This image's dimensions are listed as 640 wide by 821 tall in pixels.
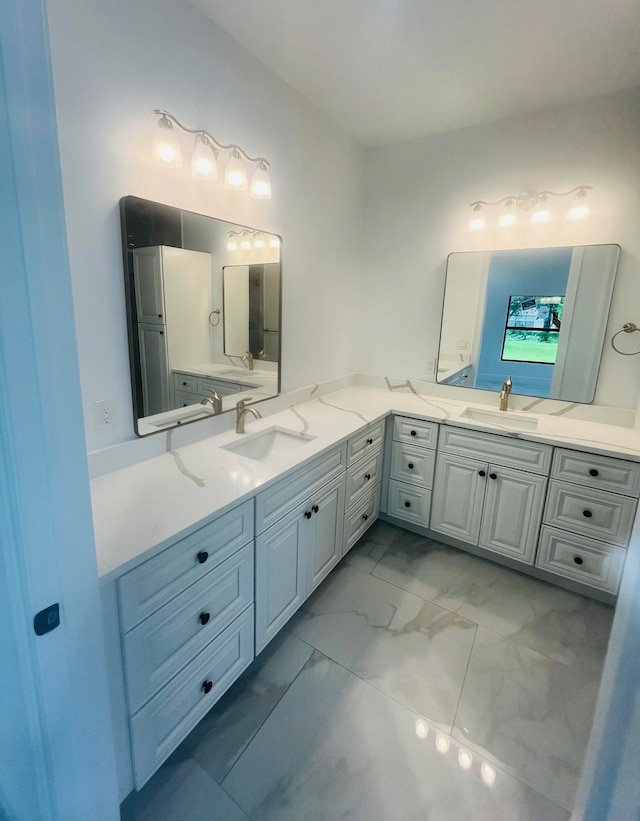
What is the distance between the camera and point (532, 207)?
228cm

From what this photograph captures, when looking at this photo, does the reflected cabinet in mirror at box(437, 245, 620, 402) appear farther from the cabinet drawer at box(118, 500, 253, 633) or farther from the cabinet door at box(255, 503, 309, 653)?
the cabinet drawer at box(118, 500, 253, 633)

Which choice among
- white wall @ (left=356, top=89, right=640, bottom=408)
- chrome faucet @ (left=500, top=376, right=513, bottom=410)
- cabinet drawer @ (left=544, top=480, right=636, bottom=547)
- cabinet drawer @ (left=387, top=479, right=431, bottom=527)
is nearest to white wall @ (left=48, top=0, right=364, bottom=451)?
white wall @ (left=356, top=89, right=640, bottom=408)

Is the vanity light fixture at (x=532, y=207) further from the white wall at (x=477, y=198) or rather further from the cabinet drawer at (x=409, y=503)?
the cabinet drawer at (x=409, y=503)

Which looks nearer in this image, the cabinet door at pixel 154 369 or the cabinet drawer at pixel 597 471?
the cabinet door at pixel 154 369

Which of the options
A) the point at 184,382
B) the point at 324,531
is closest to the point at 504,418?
the point at 324,531

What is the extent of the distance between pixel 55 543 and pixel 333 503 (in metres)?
1.41

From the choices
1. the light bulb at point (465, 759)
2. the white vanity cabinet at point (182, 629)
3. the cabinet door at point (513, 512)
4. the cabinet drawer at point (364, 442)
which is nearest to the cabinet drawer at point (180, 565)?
the white vanity cabinet at point (182, 629)

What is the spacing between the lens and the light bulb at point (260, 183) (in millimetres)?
1806

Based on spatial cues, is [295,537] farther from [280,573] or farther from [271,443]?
[271,443]

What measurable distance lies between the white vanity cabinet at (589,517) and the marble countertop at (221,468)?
0.10 meters

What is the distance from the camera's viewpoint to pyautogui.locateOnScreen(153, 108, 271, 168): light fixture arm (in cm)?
142

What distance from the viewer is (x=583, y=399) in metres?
Answer: 2.29

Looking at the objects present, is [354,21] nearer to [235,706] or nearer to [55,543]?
[55,543]

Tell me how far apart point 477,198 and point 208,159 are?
5.62 ft
